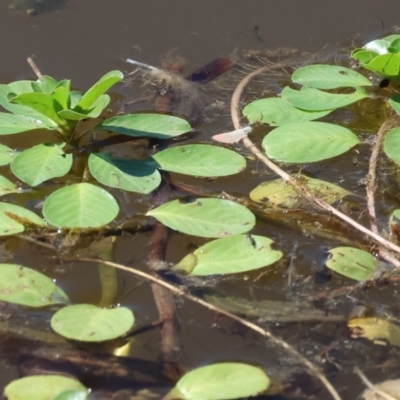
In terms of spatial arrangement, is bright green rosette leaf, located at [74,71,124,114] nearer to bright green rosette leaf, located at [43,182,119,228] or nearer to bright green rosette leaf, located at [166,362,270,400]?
bright green rosette leaf, located at [43,182,119,228]

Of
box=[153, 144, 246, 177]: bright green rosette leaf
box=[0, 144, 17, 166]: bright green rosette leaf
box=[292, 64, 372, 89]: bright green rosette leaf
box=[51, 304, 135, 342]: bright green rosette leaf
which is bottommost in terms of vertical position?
box=[51, 304, 135, 342]: bright green rosette leaf

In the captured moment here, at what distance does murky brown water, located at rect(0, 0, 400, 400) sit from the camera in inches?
49.1

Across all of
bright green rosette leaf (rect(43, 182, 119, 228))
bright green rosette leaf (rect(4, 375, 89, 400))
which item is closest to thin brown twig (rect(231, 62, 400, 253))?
bright green rosette leaf (rect(43, 182, 119, 228))

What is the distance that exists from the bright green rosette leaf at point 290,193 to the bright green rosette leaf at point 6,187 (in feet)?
1.83

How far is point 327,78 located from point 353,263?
66 cm

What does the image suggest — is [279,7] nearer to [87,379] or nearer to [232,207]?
[232,207]

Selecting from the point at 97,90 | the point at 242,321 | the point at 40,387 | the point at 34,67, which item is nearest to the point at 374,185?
the point at 242,321

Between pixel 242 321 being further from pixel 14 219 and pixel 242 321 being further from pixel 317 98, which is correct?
pixel 317 98

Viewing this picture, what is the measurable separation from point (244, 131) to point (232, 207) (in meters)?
0.37

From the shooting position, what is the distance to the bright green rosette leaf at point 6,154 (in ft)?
5.41

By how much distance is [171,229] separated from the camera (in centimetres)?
152

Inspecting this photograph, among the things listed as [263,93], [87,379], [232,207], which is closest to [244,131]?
[263,93]

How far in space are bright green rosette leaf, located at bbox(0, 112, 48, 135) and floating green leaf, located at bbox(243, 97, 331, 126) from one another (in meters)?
0.54

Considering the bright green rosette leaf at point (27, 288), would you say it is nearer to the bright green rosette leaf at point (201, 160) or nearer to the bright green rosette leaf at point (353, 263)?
the bright green rosette leaf at point (201, 160)
